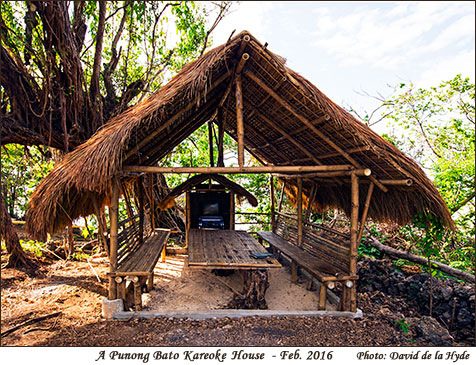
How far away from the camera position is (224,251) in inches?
178

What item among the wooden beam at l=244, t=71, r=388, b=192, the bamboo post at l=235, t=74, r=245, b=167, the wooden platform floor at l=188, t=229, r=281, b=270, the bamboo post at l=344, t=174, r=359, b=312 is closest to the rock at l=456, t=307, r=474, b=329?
the bamboo post at l=344, t=174, r=359, b=312

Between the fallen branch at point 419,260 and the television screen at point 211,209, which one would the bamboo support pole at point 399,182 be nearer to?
the fallen branch at point 419,260

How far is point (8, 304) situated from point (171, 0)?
7149 mm

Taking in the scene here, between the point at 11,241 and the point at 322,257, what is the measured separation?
19.6 ft

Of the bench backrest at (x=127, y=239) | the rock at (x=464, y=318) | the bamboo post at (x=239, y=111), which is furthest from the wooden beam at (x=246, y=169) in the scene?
the rock at (x=464, y=318)

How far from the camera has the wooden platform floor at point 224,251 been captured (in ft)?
12.2

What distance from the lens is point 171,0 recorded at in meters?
6.75

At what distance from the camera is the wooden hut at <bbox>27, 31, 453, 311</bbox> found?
11.0 ft

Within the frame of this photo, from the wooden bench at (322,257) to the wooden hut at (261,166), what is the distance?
19mm

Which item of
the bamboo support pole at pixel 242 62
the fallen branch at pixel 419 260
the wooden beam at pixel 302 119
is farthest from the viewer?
the fallen branch at pixel 419 260

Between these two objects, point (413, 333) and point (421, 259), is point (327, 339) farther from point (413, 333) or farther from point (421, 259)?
point (421, 259)

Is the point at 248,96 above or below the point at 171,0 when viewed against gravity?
below

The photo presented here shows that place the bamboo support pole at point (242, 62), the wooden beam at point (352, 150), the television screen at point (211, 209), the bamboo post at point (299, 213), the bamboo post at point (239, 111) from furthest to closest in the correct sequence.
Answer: the television screen at point (211, 209), the bamboo post at point (299, 213), the bamboo post at point (239, 111), the wooden beam at point (352, 150), the bamboo support pole at point (242, 62)
